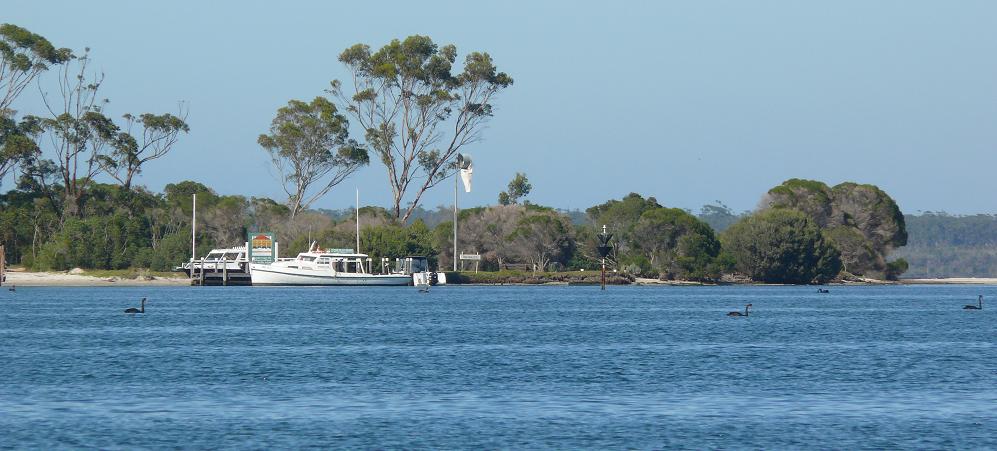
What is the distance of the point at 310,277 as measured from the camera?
147m

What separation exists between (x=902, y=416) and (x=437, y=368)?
17.9 meters

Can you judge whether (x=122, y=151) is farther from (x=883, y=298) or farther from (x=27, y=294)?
(x=883, y=298)

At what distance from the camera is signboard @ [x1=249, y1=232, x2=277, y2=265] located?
471ft

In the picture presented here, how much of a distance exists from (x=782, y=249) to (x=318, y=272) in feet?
170

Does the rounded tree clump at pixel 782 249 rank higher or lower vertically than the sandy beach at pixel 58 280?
higher

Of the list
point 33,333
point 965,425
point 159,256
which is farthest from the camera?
point 159,256

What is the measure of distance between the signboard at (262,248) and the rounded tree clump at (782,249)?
52.4 m

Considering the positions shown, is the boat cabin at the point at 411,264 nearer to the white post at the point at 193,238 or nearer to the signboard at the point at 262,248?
the signboard at the point at 262,248

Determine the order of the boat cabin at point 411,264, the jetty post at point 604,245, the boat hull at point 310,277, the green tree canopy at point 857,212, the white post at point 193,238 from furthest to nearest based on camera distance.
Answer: the green tree canopy at point 857,212 < the boat cabin at point 411,264 < the jetty post at point 604,245 < the boat hull at point 310,277 < the white post at point 193,238

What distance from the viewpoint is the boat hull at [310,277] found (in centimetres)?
14488

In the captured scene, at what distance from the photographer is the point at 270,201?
168000mm

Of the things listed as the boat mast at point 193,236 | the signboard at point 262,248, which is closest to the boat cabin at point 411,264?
the signboard at point 262,248

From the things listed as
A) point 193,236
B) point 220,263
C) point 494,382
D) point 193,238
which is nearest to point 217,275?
point 220,263

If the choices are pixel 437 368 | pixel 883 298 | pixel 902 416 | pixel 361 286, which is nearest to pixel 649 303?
pixel 883 298
